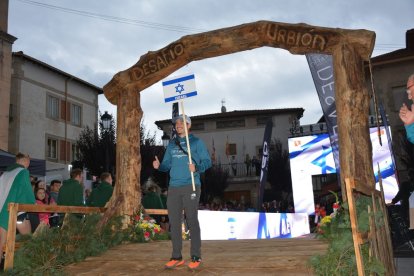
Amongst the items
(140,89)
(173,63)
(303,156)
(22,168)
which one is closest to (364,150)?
(173,63)

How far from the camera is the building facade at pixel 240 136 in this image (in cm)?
4071

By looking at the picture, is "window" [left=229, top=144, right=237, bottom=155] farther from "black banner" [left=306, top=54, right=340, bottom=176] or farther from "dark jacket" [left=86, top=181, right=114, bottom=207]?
"dark jacket" [left=86, top=181, right=114, bottom=207]

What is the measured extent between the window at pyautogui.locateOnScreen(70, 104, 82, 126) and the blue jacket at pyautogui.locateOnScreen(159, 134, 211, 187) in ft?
89.4

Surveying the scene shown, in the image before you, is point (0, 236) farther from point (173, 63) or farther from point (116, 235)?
point (173, 63)

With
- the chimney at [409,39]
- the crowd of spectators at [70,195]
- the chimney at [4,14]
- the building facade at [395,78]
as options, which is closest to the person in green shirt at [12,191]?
the crowd of spectators at [70,195]

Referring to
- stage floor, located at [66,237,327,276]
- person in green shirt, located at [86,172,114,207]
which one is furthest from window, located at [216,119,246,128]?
stage floor, located at [66,237,327,276]

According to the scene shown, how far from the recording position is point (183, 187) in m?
5.43

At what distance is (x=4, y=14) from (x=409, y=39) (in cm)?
2316

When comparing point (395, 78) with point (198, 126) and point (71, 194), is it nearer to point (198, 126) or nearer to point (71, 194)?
point (198, 126)

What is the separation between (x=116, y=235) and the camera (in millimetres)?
7336

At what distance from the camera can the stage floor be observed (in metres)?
4.93

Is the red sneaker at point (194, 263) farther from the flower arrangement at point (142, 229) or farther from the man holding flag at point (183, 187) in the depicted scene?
the flower arrangement at point (142, 229)

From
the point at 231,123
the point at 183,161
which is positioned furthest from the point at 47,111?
the point at 183,161

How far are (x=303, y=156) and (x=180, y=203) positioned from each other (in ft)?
41.5
